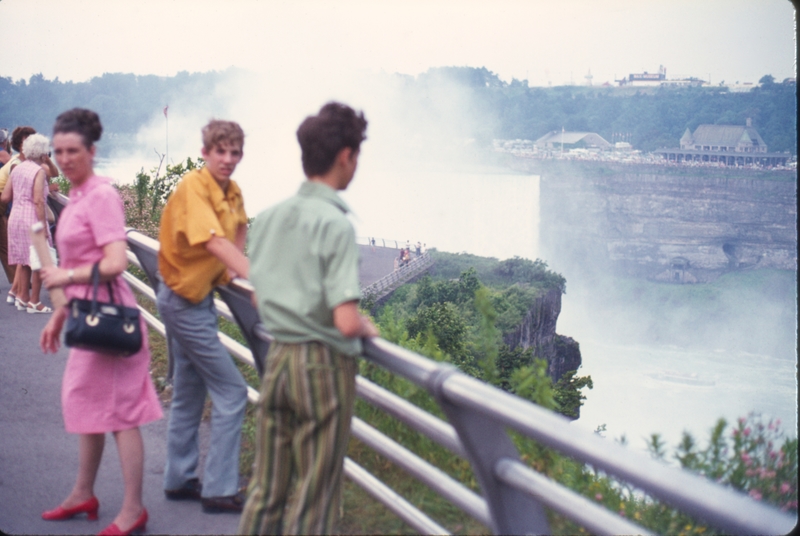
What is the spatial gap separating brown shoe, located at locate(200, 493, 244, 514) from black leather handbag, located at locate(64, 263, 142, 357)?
687 millimetres

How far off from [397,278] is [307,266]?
4341 centimetres

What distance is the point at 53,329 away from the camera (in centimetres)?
259

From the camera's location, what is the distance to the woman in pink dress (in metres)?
2.49

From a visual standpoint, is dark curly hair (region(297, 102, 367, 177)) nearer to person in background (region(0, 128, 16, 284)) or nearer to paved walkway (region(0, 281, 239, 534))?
paved walkway (region(0, 281, 239, 534))

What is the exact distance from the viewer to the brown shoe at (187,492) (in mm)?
3070

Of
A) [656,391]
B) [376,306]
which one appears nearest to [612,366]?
[656,391]

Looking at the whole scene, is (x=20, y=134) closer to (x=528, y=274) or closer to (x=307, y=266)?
(x=307, y=266)

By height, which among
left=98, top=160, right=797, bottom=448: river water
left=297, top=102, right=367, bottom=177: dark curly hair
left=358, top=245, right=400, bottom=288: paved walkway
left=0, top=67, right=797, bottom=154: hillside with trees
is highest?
left=0, top=67, right=797, bottom=154: hillside with trees

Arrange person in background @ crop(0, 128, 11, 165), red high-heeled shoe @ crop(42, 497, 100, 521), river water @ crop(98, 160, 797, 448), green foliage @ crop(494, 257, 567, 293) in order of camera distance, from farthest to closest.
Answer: river water @ crop(98, 160, 797, 448) < green foliage @ crop(494, 257, 567, 293) < person in background @ crop(0, 128, 11, 165) < red high-heeled shoe @ crop(42, 497, 100, 521)

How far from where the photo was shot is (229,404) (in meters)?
2.88

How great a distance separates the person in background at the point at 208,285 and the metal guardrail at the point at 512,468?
542mm

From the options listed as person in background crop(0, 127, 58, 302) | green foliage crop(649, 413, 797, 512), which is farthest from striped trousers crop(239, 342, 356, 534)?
person in background crop(0, 127, 58, 302)

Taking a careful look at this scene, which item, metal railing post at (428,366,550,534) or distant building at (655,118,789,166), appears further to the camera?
distant building at (655,118,789,166)

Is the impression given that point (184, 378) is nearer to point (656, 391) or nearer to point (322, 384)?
point (322, 384)
